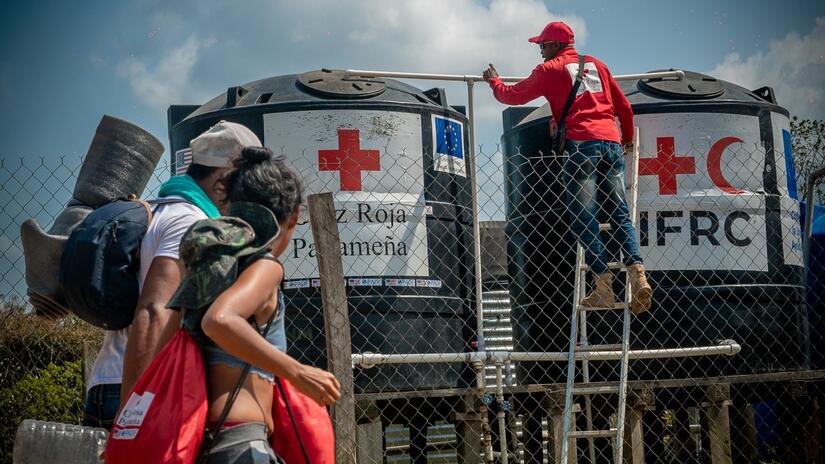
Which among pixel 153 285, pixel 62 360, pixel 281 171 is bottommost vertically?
pixel 62 360

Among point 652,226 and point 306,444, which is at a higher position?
point 652,226

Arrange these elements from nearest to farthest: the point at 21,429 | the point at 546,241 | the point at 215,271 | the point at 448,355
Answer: the point at 215,271
the point at 21,429
the point at 448,355
the point at 546,241

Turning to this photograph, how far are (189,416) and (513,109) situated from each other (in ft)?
19.2

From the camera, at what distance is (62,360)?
831 cm

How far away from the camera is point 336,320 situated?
179 inches

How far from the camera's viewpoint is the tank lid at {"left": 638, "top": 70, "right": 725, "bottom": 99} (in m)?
7.22

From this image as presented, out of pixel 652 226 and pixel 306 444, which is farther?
pixel 652 226

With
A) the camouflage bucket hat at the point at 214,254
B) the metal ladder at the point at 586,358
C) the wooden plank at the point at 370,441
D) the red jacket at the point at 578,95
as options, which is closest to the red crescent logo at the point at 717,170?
the metal ladder at the point at 586,358

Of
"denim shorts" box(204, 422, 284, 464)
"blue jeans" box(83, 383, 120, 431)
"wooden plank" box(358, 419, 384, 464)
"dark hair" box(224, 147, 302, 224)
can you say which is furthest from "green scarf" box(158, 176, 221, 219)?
"wooden plank" box(358, 419, 384, 464)

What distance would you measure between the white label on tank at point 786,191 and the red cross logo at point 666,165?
0.75 meters

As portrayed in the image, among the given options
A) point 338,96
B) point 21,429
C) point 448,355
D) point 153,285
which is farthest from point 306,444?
point 338,96

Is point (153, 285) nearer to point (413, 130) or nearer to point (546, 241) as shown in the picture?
point (413, 130)

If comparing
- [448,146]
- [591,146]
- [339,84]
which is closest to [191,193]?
[591,146]

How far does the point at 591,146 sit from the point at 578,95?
355 mm
